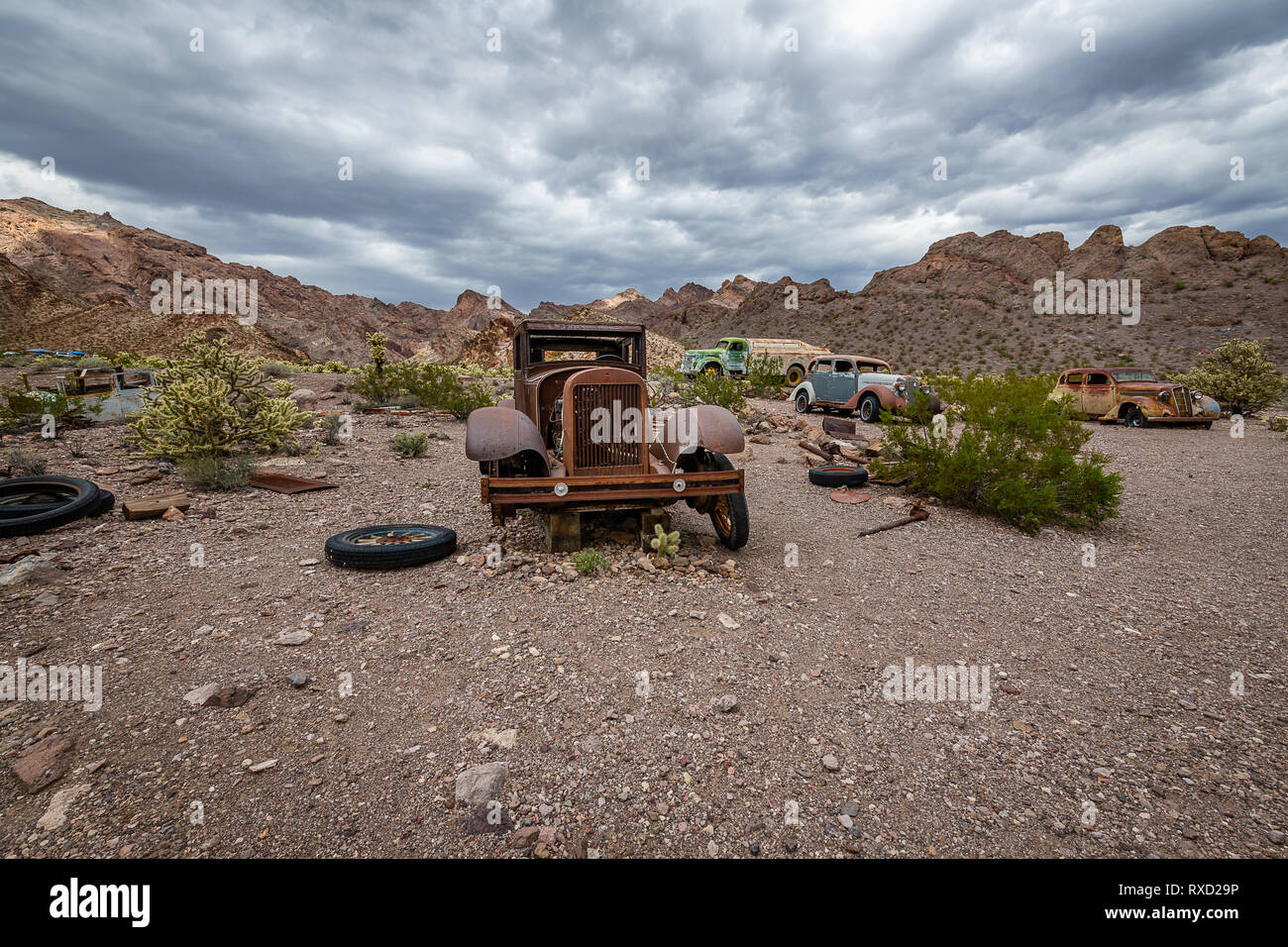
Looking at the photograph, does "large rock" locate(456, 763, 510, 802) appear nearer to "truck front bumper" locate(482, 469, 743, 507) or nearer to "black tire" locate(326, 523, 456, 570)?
"truck front bumper" locate(482, 469, 743, 507)

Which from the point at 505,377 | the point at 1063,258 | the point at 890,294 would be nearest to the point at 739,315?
the point at 890,294

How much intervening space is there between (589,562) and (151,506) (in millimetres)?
4458

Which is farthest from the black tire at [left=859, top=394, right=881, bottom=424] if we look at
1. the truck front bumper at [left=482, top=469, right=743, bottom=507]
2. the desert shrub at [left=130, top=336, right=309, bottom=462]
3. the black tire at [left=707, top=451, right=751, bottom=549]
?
the desert shrub at [left=130, top=336, right=309, bottom=462]

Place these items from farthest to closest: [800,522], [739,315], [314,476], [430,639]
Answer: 1. [739,315]
2. [314,476]
3. [800,522]
4. [430,639]

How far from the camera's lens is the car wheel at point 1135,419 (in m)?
14.0

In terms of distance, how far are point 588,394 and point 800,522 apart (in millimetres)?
2968

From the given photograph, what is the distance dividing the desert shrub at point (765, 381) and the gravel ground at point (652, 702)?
44.2ft

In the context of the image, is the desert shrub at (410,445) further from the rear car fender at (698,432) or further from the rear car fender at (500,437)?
the rear car fender at (698,432)

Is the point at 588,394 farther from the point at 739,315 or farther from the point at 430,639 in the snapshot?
the point at 739,315

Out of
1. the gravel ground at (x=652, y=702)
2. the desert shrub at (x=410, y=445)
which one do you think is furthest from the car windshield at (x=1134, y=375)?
the desert shrub at (x=410, y=445)

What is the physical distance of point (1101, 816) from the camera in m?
2.00

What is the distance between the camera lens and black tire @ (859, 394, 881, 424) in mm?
13680

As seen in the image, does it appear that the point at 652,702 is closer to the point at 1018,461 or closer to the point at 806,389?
the point at 1018,461
